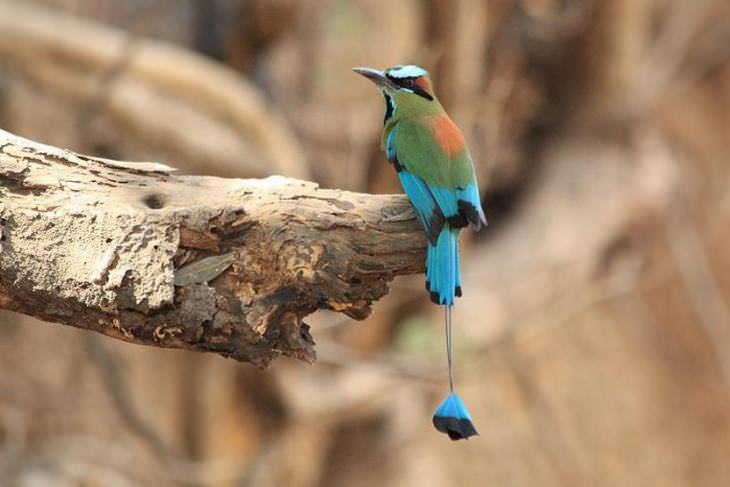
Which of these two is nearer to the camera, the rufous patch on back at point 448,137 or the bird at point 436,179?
the bird at point 436,179

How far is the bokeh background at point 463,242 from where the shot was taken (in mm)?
4223

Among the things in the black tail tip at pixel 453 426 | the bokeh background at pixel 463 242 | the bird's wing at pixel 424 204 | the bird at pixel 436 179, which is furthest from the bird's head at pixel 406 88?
the bokeh background at pixel 463 242

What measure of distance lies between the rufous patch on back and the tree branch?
14cm

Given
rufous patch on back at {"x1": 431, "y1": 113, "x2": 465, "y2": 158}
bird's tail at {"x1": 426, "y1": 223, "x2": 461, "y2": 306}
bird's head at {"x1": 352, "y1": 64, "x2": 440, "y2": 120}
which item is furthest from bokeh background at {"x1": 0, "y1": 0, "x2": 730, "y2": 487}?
bird's tail at {"x1": 426, "y1": 223, "x2": 461, "y2": 306}

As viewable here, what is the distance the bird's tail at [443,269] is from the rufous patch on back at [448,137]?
0.21 meters

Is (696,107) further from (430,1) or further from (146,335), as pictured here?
(146,335)

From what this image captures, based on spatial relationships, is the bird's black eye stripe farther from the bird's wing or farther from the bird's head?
the bird's wing

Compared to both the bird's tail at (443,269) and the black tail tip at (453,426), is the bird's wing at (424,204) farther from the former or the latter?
the black tail tip at (453,426)

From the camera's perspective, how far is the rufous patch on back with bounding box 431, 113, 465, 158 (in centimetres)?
199

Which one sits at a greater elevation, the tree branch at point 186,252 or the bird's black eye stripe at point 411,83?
the bird's black eye stripe at point 411,83

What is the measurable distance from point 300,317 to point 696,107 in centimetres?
495

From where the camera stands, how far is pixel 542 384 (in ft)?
19.9

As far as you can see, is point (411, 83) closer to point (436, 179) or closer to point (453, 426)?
point (436, 179)

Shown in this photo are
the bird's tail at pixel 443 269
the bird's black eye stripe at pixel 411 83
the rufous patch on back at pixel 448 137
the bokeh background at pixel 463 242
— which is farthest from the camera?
the bokeh background at pixel 463 242
